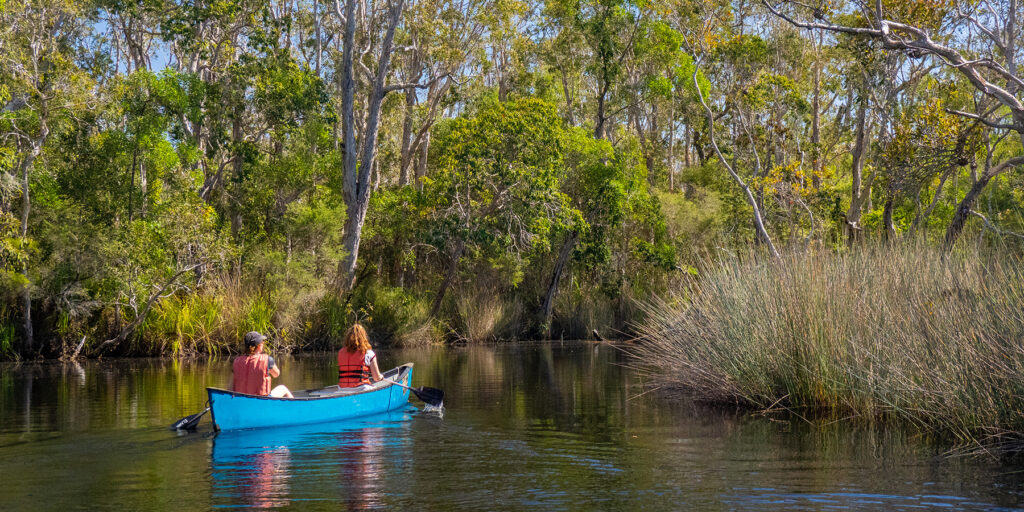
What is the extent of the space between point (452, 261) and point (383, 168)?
13.9m

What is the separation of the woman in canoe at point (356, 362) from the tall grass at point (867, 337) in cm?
424

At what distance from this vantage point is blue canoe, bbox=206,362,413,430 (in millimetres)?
11961

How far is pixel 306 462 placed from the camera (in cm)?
1048

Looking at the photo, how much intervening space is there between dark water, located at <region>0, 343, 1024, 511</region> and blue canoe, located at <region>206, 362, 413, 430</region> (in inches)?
7.1

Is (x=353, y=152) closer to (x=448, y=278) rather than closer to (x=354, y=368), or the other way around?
(x=448, y=278)

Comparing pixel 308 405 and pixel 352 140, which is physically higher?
pixel 352 140

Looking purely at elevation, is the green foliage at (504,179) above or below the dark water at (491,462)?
above

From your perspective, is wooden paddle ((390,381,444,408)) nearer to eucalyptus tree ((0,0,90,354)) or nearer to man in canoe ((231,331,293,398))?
man in canoe ((231,331,293,398))

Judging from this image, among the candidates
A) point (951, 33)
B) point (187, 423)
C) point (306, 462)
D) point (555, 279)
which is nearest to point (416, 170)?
point (555, 279)

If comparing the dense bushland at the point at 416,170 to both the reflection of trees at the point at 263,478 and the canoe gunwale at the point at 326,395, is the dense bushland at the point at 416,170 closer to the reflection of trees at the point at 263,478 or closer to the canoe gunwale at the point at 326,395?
the canoe gunwale at the point at 326,395

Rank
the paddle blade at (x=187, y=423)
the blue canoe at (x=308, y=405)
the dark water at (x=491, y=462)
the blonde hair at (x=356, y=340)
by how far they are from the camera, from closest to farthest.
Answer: the dark water at (x=491, y=462) < the blue canoe at (x=308, y=405) < the paddle blade at (x=187, y=423) < the blonde hair at (x=356, y=340)

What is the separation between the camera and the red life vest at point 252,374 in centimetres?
1262

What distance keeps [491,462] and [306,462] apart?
1937 mm

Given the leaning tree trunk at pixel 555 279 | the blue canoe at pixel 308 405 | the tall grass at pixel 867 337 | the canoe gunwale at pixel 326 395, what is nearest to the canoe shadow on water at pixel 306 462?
the blue canoe at pixel 308 405
